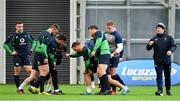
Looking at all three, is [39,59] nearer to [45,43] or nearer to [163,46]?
[45,43]

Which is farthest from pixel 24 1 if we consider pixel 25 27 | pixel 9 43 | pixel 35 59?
pixel 35 59

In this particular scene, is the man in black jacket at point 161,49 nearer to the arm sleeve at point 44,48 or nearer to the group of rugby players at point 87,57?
the group of rugby players at point 87,57

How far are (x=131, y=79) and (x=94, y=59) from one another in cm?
762

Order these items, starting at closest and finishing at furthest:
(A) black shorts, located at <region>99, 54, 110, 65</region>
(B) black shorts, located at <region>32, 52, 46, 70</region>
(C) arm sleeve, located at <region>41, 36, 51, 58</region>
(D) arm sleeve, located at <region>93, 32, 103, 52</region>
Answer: (D) arm sleeve, located at <region>93, 32, 103, 52</region>, (A) black shorts, located at <region>99, 54, 110, 65</region>, (C) arm sleeve, located at <region>41, 36, 51, 58</region>, (B) black shorts, located at <region>32, 52, 46, 70</region>

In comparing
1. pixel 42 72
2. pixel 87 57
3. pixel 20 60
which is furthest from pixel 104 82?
pixel 20 60

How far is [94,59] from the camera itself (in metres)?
17.4

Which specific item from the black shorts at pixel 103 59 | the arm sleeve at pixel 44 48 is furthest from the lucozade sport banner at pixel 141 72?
the arm sleeve at pixel 44 48

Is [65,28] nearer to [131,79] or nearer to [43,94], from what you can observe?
[131,79]

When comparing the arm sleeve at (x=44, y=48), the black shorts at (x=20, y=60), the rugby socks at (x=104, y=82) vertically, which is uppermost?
the arm sleeve at (x=44, y=48)

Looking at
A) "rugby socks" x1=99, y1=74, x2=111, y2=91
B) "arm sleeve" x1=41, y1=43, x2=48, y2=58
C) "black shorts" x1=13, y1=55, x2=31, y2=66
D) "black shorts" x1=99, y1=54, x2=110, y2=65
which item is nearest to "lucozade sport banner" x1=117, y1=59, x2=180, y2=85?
"black shorts" x1=13, y1=55, x2=31, y2=66

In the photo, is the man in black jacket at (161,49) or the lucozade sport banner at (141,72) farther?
the lucozade sport banner at (141,72)

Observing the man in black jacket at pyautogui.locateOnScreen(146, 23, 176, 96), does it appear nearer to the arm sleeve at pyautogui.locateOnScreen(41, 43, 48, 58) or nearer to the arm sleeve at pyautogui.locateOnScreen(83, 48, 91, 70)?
the arm sleeve at pyautogui.locateOnScreen(83, 48, 91, 70)

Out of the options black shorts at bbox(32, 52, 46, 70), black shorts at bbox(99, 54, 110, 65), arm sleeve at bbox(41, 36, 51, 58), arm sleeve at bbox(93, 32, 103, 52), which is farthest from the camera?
black shorts at bbox(32, 52, 46, 70)

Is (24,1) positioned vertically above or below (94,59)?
above
